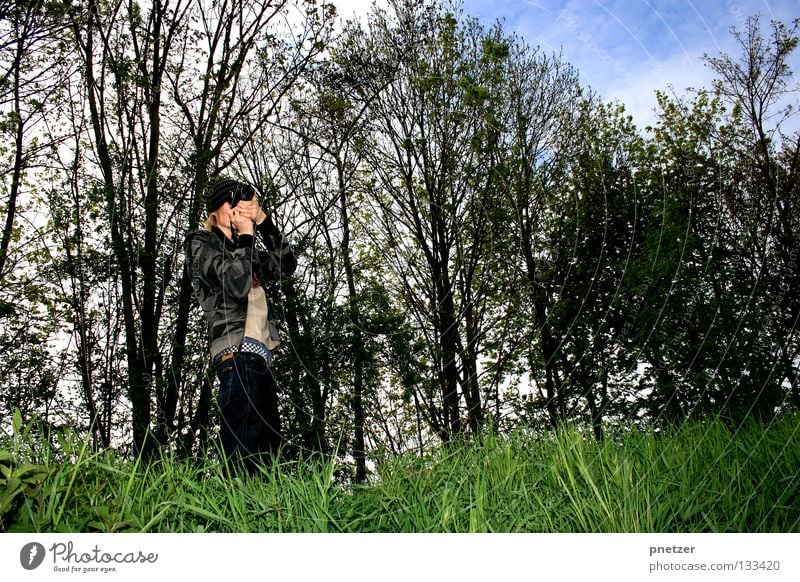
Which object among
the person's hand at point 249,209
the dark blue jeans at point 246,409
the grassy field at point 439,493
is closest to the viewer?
the grassy field at point 439,493

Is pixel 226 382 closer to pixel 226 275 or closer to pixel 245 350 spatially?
pixel 245 350

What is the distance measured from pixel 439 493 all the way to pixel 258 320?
2.84ft

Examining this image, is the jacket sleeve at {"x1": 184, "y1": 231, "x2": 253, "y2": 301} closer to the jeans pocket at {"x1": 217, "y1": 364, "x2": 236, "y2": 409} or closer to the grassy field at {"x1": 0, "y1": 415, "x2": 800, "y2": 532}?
the jeans pocket at {"x1": 217, "y1": 364, "x2": 236, "y2": 409}

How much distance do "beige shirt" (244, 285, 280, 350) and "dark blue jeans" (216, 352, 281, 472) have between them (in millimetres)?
79

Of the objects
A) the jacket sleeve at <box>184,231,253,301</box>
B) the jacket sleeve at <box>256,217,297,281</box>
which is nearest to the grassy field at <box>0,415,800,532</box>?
the jacket sleeve at <box>184,231,253,301</box>

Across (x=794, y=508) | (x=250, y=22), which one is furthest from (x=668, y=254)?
(x=250, y=22)

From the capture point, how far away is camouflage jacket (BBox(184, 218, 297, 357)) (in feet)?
7.03

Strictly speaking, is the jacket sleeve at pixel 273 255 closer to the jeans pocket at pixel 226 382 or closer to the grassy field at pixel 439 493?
the jeans pocket at pixel 226 382

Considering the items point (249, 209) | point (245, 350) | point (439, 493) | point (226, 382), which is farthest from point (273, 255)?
point (439, 493)

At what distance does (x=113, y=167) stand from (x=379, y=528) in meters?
2.25

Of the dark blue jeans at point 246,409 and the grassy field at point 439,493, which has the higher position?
the dark blue jeans at point 246,409

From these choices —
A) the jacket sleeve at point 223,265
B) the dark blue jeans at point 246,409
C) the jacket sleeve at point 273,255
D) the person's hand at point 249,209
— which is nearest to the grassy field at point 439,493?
the dark blue jeans at point 246,409

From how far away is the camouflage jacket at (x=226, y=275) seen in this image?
214 centimetres

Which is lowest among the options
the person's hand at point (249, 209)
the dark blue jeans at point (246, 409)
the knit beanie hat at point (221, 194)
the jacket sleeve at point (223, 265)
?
the dark blue jeans at point (246, 409)
